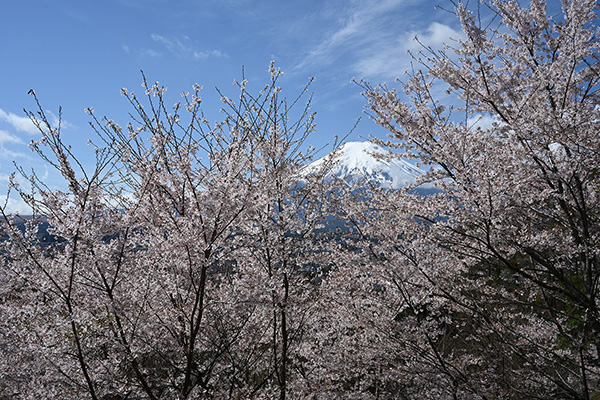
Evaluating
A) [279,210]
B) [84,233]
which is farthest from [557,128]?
[84,233]

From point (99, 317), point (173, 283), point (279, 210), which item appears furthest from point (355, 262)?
point (99, 317)

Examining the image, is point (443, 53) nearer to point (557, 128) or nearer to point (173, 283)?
point (557, 128)

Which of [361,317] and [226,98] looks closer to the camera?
[226,98]

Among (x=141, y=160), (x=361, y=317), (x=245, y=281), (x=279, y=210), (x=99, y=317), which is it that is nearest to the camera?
(x=99, y=317)

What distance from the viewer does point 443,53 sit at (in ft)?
15.4

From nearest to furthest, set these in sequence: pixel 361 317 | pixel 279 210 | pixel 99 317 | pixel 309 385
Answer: pixel 99 317, pixel 279 210, pixel 361 317, pixel 309 385

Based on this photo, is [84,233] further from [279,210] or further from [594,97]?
[594,97]

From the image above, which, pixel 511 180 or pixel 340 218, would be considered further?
pixel 340 218

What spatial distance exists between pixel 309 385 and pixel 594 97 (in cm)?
689

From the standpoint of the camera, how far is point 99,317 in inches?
175

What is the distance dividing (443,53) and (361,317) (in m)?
4.77

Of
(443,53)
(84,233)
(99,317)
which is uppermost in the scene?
(443,53)

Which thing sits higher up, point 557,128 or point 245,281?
point 557,128

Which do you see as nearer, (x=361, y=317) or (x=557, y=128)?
(x=557, y=128)
